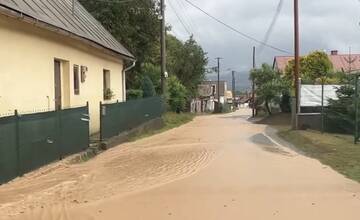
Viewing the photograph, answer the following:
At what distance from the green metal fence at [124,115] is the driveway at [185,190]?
159 inches

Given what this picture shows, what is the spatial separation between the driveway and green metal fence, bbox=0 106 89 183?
29 cm

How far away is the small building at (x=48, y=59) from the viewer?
1515 cm

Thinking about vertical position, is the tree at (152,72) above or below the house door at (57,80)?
above

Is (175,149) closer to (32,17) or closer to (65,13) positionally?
(32,17)

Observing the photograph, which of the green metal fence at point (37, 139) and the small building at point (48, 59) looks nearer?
the green metal fence at point (37, 139)

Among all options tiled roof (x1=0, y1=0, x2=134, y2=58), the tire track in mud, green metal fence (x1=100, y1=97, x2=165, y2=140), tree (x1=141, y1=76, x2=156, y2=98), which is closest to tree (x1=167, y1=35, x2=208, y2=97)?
tree (x1=141, y1=76, x2=156, y2=98)

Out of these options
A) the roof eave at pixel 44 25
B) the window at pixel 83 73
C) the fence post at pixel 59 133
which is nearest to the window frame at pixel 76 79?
the window at pixel 83 73

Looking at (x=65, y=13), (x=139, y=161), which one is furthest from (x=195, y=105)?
(x=139, y=161)

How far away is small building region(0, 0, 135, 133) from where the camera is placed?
15.1 m

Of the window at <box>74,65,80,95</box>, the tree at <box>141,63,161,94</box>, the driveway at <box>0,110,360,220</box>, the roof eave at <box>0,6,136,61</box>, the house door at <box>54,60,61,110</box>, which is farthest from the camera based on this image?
the tree at <box>141,63,161,94</box>

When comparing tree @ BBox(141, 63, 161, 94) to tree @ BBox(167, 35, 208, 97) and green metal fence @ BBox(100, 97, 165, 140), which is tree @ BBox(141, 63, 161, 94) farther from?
tree @ BBox(167, 35, 208, 97)

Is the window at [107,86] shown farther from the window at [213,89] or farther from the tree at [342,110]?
the window at [213,89]

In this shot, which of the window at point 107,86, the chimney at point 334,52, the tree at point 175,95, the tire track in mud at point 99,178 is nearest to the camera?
the tire track in mud at point 99,178

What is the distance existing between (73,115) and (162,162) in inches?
126
